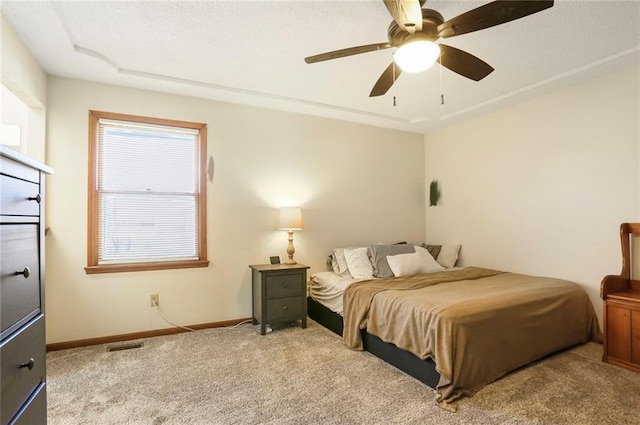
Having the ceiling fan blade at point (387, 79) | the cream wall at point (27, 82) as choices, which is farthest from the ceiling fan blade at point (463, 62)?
the cream wall at point (27, 82)

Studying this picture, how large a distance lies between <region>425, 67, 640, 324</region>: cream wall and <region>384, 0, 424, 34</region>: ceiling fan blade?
2509 millimetres

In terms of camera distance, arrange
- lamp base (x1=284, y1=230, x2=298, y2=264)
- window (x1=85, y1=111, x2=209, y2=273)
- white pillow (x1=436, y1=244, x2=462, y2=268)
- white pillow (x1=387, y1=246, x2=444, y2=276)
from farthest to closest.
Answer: white pillow (x1=436, y1=244, x2=462, y2=268), lamp base (x1=284, y1=230, x2=298, y2=264), white pillow (x1=387, y1=246, x2=444, y2=276), window (x1=85, y1=111, x2=209, y2=273)

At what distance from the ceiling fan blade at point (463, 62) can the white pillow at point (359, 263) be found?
→ 7.06 ft

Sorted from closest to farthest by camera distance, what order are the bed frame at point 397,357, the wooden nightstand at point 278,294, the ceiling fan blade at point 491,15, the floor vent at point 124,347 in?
the ceiling fan blade at point 491,15
the bed frame at point 397,357
the floor vent at point 124,347
the wooden nightstand at point 278,294

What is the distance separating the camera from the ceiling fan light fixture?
1.73 meters

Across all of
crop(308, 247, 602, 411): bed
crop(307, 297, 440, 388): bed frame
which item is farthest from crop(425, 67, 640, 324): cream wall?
crop(307, 297, 440, 388): bed frame

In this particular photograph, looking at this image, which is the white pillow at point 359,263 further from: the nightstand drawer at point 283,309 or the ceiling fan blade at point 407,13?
Result: the ceiling fan blade at point 407,13

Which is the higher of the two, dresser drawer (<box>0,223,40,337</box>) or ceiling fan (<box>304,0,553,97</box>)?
ceiling fan (<box>304,0,553,97</box>)

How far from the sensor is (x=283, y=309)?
10.8ft

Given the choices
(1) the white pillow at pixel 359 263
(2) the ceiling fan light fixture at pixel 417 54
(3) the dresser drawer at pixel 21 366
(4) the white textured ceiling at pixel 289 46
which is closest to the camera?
(3) the dresser drawer at pixel 21 366

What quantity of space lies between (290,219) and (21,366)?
2.62 m

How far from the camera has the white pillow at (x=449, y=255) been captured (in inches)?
165

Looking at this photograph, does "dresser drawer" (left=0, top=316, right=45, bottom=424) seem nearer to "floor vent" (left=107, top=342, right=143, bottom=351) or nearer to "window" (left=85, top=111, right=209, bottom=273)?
"floor vent" (left=107, top=342, right=143, bottom=351)

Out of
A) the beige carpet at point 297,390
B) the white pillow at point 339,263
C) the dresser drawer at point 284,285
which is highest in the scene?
the white pillow at point 339,263
